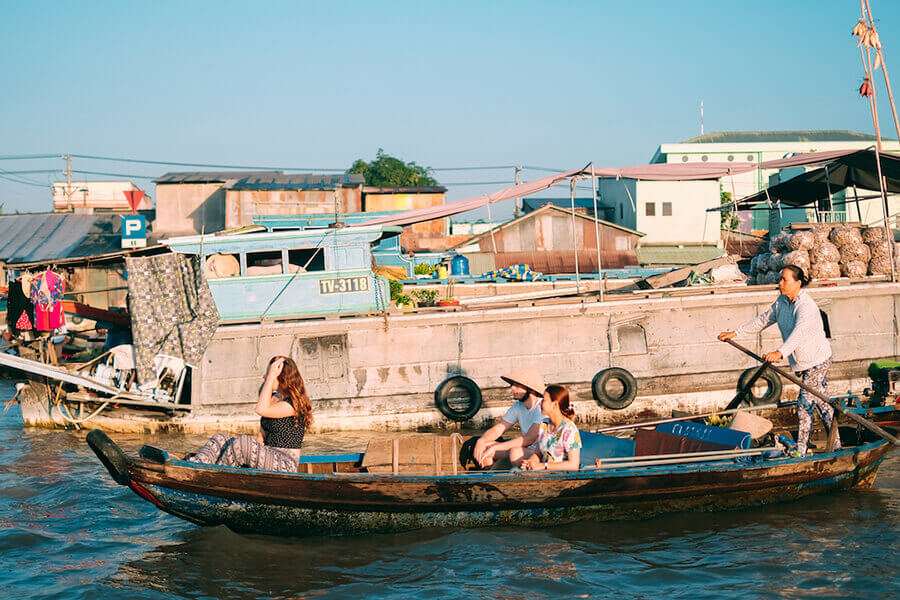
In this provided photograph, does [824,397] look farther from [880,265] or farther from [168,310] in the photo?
[168,310]

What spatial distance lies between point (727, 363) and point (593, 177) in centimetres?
474

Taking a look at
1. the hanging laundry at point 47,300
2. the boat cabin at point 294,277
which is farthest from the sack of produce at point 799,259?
the hanging laundry at point 47,300

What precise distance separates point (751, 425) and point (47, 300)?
43.6 feet

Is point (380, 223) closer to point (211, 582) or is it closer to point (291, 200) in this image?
point (211, 582)

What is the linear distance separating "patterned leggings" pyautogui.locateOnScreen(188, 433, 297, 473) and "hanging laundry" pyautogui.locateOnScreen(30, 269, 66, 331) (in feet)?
27.9

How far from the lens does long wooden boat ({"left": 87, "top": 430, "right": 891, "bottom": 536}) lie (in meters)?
8.41

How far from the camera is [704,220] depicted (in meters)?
36.4

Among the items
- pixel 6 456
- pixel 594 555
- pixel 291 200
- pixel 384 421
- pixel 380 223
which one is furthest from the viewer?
pixel 291 200

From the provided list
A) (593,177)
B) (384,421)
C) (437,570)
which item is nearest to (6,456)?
(384,421)

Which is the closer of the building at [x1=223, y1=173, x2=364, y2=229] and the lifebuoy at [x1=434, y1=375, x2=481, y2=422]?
the lifebuoy at [x1=434, y1=375, x2=481, y2=422]

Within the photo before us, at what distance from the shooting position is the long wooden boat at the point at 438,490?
841cm

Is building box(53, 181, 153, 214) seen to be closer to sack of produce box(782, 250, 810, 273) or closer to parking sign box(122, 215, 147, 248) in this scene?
parking sign box(122, 215, 147, 248)

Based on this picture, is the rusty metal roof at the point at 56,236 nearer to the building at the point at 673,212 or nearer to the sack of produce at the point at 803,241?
the building at the point at 673,212

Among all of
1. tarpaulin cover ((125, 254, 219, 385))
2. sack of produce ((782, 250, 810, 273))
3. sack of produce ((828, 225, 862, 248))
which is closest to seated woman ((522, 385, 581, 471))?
tarpaulin cover ((125, 254, 219, 385))
